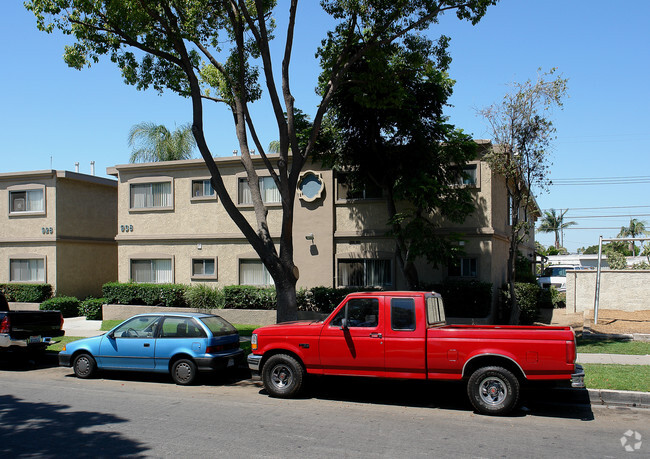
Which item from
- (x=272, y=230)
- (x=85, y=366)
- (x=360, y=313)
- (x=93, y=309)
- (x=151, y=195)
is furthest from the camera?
(x=151, y=195)

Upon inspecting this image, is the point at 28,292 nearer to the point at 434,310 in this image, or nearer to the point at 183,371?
the point at 183,371

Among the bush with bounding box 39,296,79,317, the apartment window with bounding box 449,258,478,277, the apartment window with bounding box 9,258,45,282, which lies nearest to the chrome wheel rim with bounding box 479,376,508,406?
the apartment window with bounding box 449,258,478,277

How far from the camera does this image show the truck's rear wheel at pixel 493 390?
Result: 821cm

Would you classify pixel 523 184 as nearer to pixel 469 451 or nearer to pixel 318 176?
pixel 318 176

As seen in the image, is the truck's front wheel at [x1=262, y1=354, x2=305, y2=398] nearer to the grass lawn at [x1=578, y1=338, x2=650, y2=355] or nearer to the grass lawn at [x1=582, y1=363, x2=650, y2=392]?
the grass lawn at [x1=582, y1=363, x2=650, y2=392]

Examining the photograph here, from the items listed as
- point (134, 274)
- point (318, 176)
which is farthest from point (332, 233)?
point (134, 274)

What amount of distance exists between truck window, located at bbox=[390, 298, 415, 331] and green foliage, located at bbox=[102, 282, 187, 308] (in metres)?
13.2

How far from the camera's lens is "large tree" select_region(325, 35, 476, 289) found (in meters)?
15.1

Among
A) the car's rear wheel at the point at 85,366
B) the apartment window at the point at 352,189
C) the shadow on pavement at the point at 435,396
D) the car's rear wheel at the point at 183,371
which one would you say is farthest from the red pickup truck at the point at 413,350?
the apartment window at the point at 352,189

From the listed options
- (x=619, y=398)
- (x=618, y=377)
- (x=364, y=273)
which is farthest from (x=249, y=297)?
(x=619, y=398)

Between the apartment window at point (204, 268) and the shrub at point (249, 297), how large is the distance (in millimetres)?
1361

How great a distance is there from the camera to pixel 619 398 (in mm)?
8938

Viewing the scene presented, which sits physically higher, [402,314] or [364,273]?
[364,273]

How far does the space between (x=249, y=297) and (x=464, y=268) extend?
760cm
